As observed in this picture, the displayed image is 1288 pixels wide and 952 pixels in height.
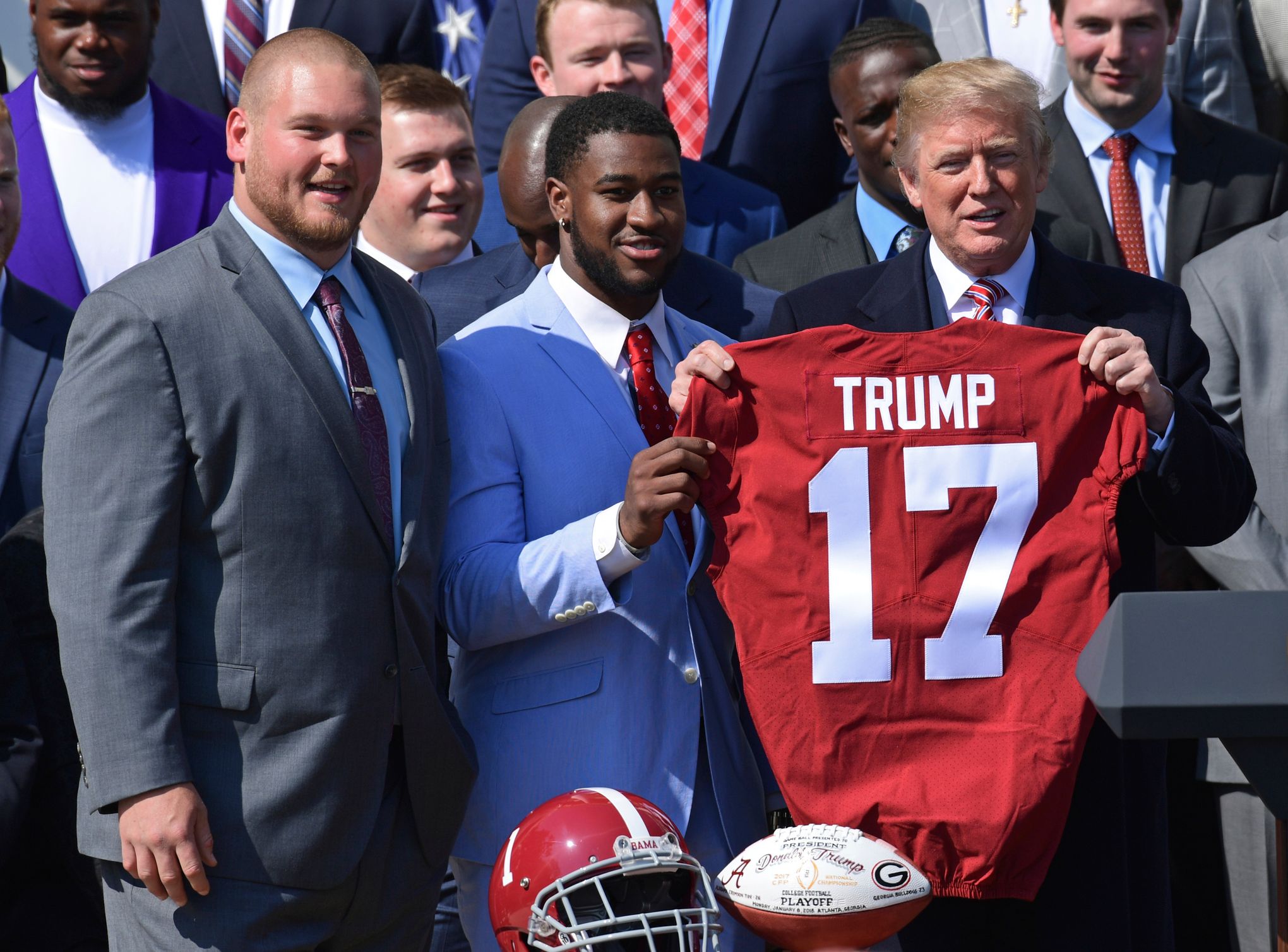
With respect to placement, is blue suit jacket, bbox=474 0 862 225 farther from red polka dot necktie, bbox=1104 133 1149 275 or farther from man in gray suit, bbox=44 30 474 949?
man in gray suit, bbox=44 30 474 949

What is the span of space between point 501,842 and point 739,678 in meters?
0.68

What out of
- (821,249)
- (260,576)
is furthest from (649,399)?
(821,249)

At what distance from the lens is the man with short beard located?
5.65 metres

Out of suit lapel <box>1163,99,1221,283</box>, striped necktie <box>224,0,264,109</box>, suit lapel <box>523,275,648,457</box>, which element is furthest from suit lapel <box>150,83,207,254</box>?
suit lapel <box>1163,99,1221,283</box>

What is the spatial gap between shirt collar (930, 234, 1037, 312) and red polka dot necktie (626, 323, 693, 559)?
0.69 meters

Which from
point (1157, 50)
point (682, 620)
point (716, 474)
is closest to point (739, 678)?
point (682, 620)

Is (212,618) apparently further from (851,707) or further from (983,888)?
(983,888)

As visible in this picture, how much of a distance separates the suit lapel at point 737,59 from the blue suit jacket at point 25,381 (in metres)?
2.53

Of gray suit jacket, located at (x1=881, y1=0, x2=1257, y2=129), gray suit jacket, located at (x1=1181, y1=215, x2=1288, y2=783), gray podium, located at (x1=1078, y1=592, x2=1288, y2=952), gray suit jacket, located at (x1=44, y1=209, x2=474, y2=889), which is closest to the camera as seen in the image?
gray podium, located at (x1=1078, y1=592, x2=1288, y2=952)

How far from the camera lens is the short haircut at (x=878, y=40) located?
5.49 meters

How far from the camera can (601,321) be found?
3758 millimetres

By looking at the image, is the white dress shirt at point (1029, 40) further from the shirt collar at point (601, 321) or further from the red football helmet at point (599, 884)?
the red football helmet at point (599, 884)

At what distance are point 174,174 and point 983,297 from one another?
10.9 feet

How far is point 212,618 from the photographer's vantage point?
3066mm
